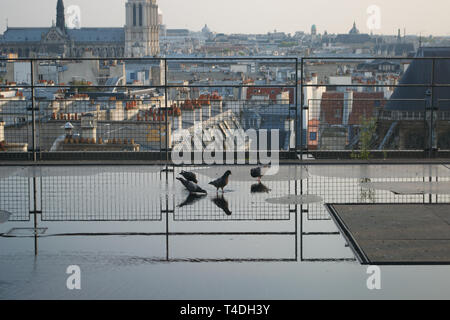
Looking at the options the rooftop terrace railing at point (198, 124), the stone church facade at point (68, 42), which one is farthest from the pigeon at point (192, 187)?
the stone church facade at point (68, 42)

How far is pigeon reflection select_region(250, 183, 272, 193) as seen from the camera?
4914 mm

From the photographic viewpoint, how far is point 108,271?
3.02m

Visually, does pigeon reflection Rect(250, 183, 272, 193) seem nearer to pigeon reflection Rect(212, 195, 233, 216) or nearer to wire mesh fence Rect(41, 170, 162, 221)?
pigeon reflection Rect(212, 195, 233, 216)

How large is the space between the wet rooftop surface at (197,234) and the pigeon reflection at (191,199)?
0.06ft

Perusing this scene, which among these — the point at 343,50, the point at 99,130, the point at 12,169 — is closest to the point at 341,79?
the point at 99,130

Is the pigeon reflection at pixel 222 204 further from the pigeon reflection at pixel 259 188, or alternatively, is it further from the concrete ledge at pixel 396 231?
the concrete ledge at pixel 396 231

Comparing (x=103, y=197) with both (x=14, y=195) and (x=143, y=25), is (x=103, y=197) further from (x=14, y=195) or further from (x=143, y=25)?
(x=143, y=25)

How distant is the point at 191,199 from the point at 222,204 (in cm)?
26

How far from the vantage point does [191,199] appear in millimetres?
4645

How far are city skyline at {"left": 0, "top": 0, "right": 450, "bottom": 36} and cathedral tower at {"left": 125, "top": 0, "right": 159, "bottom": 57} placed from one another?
4232 millimetres

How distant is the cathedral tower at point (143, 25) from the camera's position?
441 ft

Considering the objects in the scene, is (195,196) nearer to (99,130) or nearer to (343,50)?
(99,130)
